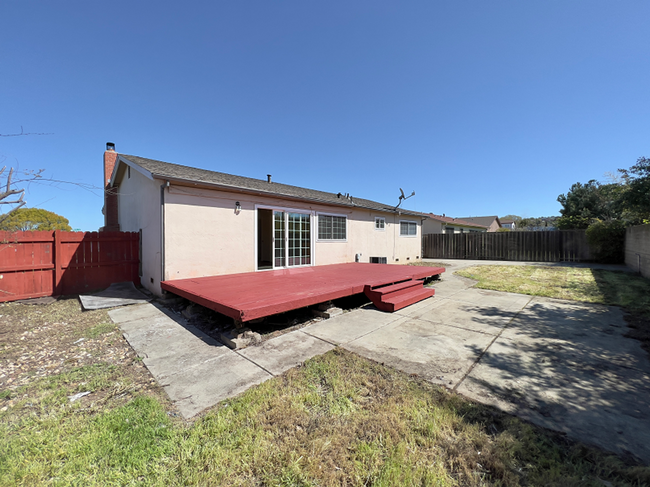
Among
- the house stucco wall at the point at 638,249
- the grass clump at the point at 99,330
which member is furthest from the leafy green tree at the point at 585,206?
the grass clump at the point at 99,330

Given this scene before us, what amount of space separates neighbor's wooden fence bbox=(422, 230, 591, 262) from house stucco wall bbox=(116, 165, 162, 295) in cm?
1682

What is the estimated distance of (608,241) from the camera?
12.9 metres

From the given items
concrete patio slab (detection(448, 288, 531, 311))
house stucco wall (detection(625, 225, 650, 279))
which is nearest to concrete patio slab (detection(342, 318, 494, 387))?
concrete patio slab (detection(448, 288, 531, 311))

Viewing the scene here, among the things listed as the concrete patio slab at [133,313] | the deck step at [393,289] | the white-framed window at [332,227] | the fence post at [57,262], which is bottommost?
the concrete patio slab at [133,313]

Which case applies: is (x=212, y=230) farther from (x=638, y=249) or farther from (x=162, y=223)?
(x=638, y=249)

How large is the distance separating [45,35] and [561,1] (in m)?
12.0

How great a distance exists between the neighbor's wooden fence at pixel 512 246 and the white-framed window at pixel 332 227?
10449mm

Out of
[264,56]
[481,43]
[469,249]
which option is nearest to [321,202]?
[264,56]

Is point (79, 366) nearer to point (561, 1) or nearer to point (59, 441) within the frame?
point (59, 441)

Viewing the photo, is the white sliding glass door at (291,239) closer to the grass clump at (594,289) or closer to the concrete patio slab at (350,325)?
the concrete patio slab at (350,325)

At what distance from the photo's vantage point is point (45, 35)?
18.0ft

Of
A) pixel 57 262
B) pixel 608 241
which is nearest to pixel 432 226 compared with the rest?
pixel 608 241

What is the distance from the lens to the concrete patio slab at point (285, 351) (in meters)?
2.93

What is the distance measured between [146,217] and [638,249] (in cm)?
1734
